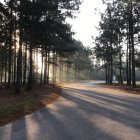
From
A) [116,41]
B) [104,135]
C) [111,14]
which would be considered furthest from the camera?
[116,41]

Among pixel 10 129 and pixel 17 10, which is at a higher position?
pixel 17 10

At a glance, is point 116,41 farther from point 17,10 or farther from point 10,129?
point 10,129

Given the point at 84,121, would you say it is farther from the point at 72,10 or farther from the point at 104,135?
the point at 72,10

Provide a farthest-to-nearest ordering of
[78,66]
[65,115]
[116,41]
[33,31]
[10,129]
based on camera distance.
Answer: [78,66] → [116,41] → [33,31] → [65,115] → [10,129]

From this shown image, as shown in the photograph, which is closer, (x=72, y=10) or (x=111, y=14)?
(x=72, y=10)

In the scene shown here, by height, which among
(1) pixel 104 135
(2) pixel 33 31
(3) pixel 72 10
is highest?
(3) pixel 72 10

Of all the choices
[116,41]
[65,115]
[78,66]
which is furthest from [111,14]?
[78,66]

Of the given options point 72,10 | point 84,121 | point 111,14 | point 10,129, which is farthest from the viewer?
point 111,14

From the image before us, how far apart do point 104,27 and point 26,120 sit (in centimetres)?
4450

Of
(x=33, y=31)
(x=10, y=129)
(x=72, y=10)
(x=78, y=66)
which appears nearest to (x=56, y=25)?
(x=72, y=10)

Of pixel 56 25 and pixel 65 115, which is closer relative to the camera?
pixel 65 115

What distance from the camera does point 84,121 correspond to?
1151cm

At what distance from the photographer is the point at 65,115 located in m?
13.3

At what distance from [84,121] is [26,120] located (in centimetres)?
229
